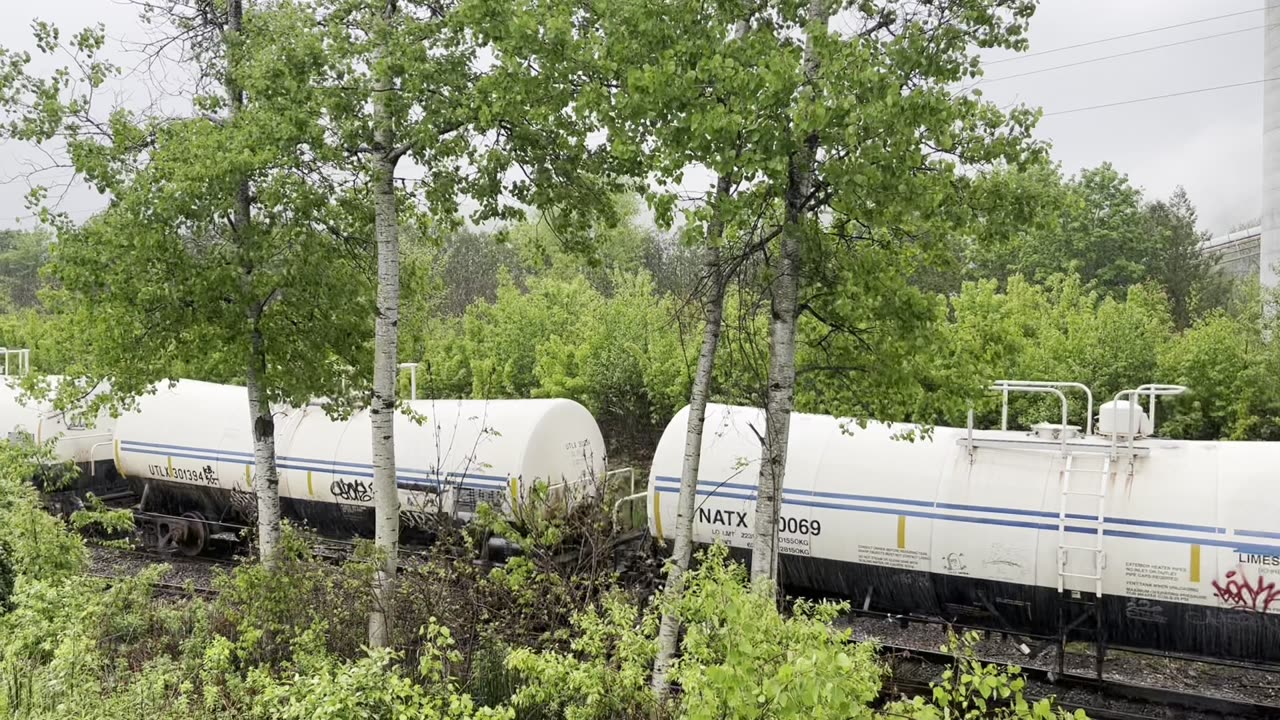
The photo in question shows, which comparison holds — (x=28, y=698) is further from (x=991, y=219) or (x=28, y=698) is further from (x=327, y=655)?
(x=991, y=219)

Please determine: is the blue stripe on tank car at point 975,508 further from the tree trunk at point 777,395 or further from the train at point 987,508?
the tree trunk at point 777,395

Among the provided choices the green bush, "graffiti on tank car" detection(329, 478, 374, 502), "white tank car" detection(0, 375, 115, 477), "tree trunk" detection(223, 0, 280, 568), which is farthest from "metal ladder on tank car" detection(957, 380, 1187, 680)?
"white tank car" detection(0, 375, 115, 477)

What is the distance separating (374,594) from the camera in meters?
10.1

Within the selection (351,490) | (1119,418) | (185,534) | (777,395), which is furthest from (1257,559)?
(185,534)

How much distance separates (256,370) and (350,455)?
400 cm

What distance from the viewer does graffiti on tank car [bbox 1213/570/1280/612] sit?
10.4 meters

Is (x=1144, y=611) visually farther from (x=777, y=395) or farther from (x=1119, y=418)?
(x=777, y=395)

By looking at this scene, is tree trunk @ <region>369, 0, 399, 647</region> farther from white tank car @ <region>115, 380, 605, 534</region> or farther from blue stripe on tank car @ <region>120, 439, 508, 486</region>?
blue stripe on tank car @ <region>120, 439, 508, 486</region>

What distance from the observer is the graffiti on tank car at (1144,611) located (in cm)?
1111

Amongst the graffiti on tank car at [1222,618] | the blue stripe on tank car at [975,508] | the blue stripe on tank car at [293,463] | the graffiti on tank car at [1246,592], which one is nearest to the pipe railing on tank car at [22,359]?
the blue stripe on tank car at [293,463]

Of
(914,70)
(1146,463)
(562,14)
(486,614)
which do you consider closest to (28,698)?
(486,614)

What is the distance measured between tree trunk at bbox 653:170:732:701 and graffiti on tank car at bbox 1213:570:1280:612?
5.87 m

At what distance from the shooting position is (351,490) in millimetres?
16094

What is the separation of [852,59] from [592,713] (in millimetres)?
5279
